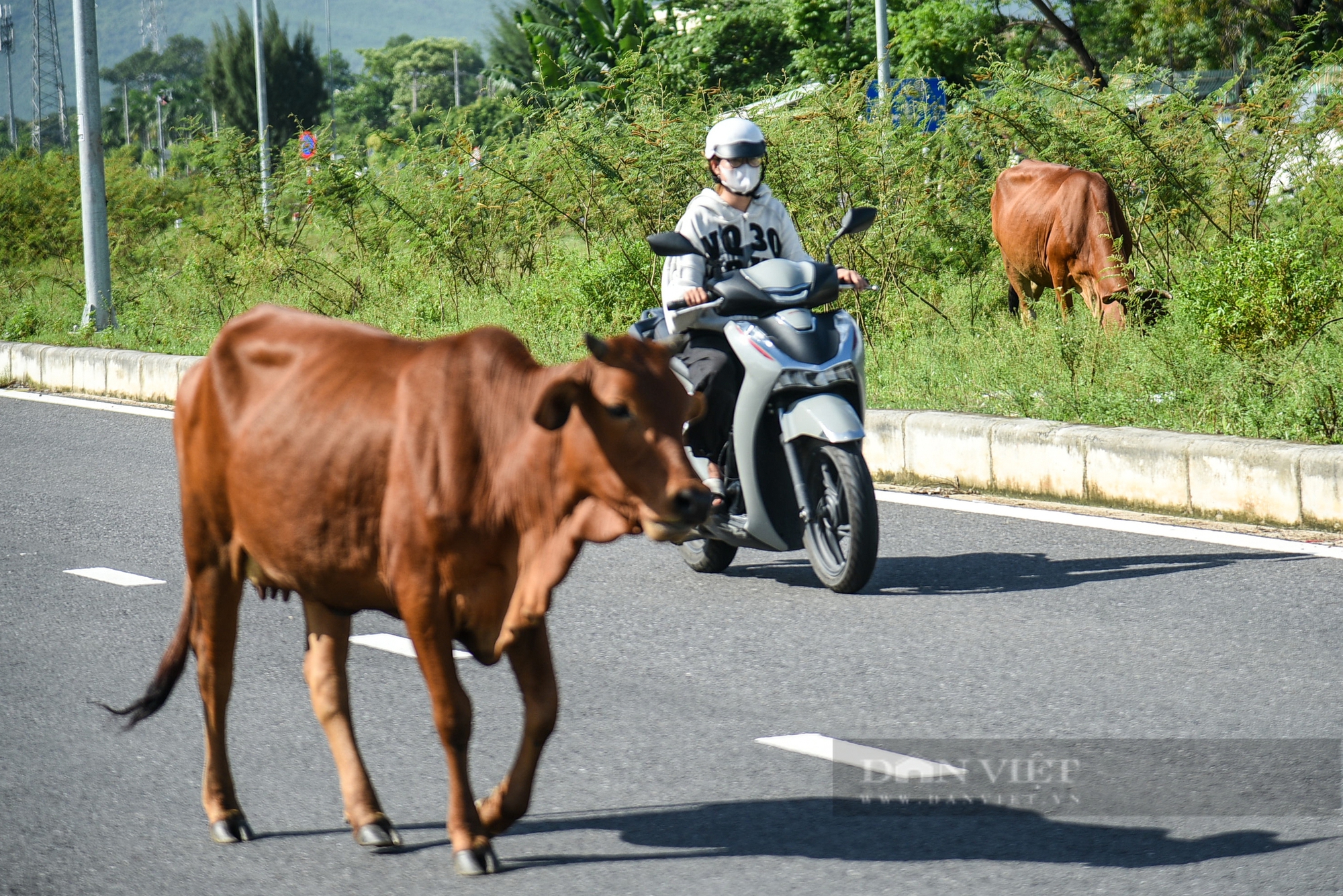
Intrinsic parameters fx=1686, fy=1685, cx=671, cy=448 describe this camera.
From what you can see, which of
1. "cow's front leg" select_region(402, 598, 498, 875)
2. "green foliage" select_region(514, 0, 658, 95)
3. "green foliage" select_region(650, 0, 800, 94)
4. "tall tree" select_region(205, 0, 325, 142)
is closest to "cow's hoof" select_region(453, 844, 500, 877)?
"cow's front leg" select_region(402, 598, 498, 875)

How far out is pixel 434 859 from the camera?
172 inches

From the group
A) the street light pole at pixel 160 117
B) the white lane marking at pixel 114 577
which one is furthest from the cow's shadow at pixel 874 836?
the street light pole at pixel 160 117

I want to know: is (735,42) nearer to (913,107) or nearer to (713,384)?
(913,107)

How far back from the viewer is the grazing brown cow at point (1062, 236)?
12852 millimetres

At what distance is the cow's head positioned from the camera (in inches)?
145

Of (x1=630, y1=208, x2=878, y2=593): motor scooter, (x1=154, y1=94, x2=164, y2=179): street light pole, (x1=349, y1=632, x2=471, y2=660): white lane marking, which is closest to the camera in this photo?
(x1=349, y1=632, x2=471, y2=660): white lane marking

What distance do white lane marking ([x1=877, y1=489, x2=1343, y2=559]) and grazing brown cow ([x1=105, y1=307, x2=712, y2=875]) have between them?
4841mm

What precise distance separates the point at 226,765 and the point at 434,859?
0.65 m

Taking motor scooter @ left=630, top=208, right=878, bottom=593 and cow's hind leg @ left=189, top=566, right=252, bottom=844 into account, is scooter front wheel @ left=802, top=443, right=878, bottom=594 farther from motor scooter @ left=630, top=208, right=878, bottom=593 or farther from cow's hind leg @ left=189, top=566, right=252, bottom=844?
cow's hind leg @ left=189, top=566, right=252, bottom=844

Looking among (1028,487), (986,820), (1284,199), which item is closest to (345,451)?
(986,820)

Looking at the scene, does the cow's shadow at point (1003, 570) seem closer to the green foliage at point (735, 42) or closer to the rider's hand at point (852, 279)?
the rider's hand at point (852, 279)

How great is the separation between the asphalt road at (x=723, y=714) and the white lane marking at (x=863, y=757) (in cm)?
7

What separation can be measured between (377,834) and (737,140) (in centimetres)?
412

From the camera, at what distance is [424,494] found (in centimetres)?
387
